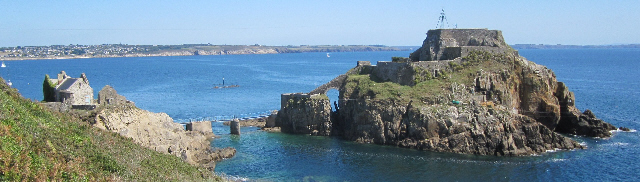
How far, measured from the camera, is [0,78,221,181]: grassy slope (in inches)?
635

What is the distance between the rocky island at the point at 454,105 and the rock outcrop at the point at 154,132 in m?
11.9

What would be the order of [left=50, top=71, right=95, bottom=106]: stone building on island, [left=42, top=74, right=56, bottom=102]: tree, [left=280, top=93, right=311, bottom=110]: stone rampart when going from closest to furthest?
1. [left=50, top=71, right=95, bottom=106]: stone building on island
2. [left=42, top=74, right=56, bottom=102]: tree
3. [left=280, top=93, right=311, bottom=110]: stone rampart

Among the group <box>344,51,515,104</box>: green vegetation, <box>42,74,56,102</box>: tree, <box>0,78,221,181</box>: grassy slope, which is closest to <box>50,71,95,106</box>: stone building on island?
<box>42,74,56,102</box>: tree

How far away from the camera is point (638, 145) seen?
43.5 metres

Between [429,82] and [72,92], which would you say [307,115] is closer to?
[429,82]

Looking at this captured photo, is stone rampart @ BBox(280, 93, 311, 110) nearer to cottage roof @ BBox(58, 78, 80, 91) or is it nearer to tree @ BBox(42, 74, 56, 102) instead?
cottage roof @ BBox(58, 78, 80, 91)

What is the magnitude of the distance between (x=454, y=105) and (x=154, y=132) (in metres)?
24.0

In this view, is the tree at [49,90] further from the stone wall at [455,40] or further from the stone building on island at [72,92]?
the stone wall at [455,40]

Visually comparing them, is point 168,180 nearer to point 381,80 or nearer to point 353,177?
point 353,177

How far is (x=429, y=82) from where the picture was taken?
4794 centimetres

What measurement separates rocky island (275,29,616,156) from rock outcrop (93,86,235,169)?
11.9 meters

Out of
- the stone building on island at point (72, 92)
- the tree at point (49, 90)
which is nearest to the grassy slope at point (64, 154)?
the stone building on island at point (72, 92)

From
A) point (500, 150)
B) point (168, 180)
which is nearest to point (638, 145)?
point (500, 150)

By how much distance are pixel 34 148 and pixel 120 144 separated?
670cm
